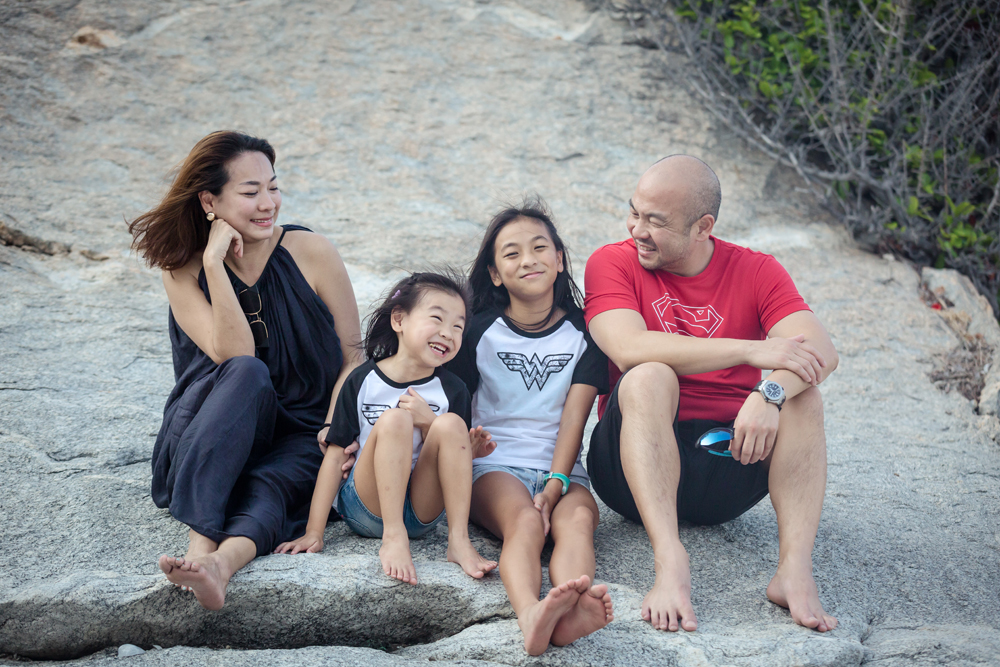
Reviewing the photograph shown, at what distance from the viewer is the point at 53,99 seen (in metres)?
5.75

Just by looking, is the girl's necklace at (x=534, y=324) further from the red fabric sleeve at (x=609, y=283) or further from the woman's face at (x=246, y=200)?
the woman's face at (x=246, y=200)

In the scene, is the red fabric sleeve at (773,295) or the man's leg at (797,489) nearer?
the man's leg at (797,489)

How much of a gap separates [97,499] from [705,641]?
2020mm

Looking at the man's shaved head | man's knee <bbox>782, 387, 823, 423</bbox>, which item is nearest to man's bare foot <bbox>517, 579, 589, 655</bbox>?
man's knee <bbox>782, 387, 823, 423</bbox>

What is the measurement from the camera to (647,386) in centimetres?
252

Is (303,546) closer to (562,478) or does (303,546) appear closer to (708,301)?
(562,478)

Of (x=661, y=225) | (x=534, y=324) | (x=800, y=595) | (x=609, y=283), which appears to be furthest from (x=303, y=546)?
(x=661, y=225)

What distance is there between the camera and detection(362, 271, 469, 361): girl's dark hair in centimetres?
273

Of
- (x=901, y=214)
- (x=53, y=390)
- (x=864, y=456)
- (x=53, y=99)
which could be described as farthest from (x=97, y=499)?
(x=901, y=214)

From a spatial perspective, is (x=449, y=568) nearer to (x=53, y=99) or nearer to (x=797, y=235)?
(x=797, y=235)

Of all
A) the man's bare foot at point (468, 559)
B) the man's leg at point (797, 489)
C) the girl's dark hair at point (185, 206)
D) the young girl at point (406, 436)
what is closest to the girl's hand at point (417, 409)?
the young girl at point (406, 436)

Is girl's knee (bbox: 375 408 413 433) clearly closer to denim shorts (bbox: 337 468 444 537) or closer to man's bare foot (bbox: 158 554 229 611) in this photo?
denim shorts (bbox: 337 468 444 537)

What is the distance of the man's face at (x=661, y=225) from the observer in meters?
2.86

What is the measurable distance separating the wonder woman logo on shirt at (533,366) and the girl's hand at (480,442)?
0.29 m
